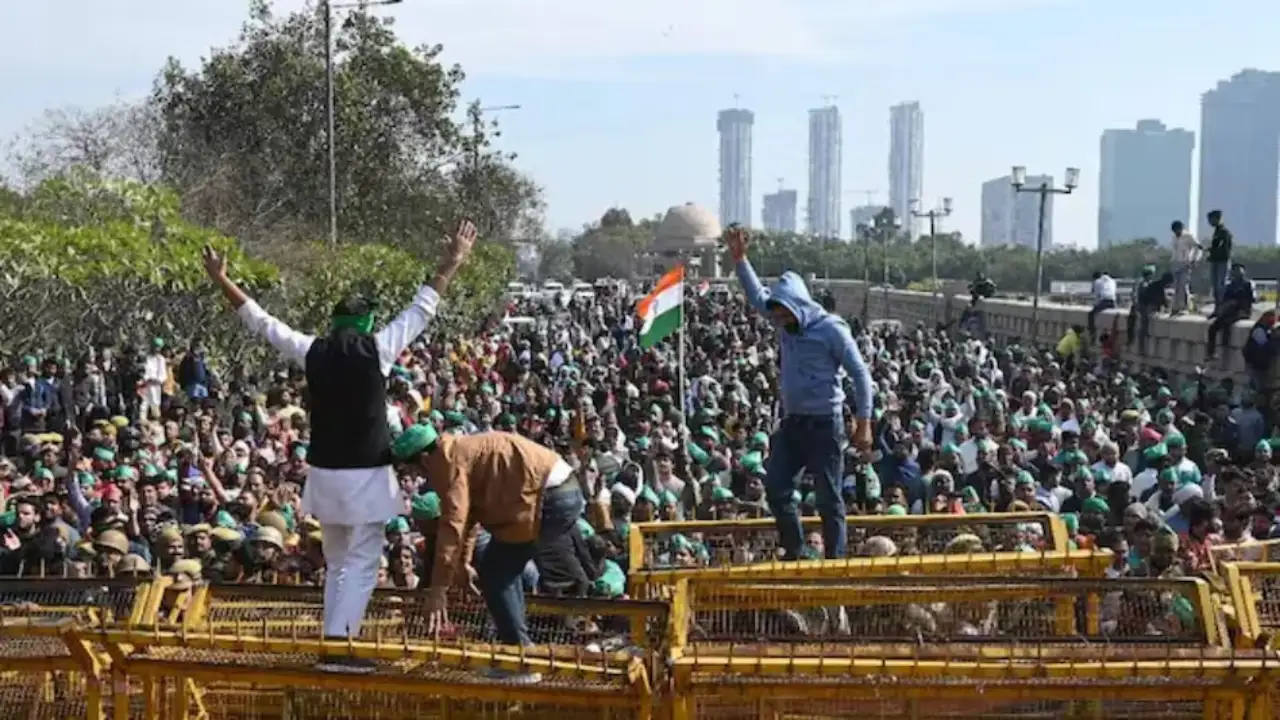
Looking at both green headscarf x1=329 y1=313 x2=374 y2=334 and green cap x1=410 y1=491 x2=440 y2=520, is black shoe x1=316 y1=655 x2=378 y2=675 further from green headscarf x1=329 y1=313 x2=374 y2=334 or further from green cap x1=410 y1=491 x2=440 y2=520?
green cap x1=410 y1=491 x2=440 y2=520

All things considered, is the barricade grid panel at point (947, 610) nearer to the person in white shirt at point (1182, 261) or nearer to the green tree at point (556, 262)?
the person in white shirt at point (1182, 261)

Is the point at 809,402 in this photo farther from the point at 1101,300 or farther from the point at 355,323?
the point at 1101,300

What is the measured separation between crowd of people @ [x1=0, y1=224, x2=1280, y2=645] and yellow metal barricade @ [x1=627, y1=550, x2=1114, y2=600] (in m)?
0.55

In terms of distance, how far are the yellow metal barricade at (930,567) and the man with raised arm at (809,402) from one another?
1018 mm

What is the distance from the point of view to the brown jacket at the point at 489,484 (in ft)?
18.8

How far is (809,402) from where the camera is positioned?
7.82m

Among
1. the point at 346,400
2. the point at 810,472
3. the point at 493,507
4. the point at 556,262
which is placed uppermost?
the point at 346,400

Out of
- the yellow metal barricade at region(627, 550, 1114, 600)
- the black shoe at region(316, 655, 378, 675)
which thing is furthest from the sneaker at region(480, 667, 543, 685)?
the yellow metal barricade at region(627, 550, 1114, 600)

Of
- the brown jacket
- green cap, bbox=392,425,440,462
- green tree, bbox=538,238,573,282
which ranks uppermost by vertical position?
green cap, bbox=392,425,440,462

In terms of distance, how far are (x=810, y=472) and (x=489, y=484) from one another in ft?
8.12

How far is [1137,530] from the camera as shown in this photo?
9070 millimetres

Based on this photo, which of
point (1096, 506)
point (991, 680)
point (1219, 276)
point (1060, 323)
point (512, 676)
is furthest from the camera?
point (1060, 323)

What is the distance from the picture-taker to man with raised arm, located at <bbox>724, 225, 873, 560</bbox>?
25.0 feet

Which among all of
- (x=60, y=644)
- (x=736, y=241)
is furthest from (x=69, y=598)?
(x=736, y=241)
